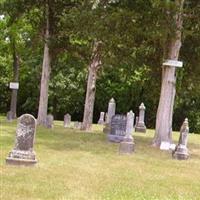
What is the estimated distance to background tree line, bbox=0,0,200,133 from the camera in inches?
810

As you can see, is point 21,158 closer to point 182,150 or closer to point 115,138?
point 182,150

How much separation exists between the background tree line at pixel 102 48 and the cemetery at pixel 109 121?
5cm

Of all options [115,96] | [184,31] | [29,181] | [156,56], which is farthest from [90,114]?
[115,96]

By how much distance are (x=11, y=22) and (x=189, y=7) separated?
12478mm

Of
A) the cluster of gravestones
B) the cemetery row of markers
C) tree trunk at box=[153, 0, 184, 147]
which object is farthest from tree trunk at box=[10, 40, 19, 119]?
tree trunk at box=[153, 0, 184, 147]

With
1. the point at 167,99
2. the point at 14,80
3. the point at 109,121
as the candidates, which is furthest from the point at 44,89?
the point at 167,99

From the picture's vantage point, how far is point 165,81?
68.0 feet

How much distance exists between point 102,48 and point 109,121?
3.25 metres

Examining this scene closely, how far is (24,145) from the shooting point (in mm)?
13016

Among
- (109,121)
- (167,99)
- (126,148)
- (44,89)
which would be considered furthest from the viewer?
(44,89)

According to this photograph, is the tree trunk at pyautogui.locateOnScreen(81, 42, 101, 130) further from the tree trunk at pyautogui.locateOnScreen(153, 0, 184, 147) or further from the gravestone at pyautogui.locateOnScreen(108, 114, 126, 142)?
the tree trunk at pyautogui.locateOnScreen(153, 0, 184, 147)

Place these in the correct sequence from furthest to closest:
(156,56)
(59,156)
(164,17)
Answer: (156,56) → (164,17) → (59,156)

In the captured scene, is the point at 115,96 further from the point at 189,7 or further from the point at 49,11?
the point at 189,7

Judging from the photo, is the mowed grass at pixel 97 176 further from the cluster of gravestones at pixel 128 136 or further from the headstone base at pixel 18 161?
the cluster of gravestones at pixel 128 136
